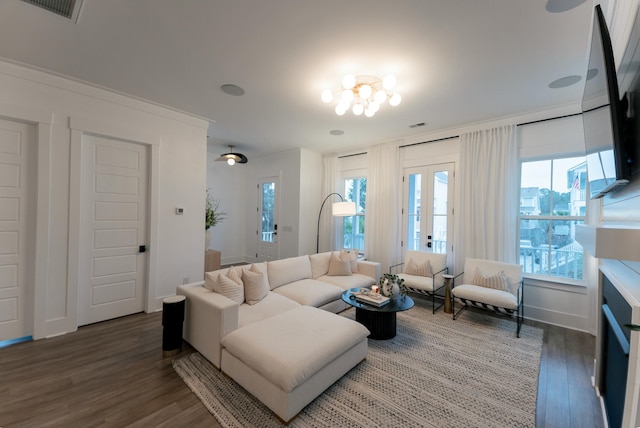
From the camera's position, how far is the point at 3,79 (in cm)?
265

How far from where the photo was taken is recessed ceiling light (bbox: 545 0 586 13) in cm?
178

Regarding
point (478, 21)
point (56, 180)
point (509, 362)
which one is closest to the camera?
point (478, 21)

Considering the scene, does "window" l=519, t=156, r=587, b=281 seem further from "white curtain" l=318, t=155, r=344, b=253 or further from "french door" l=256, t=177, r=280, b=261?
"french door" l=256, t=177, r=280, b=261

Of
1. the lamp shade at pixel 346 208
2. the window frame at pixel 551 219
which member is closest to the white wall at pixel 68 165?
the lamp shade at pixel 346 208

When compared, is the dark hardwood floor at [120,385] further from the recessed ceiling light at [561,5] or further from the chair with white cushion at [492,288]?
the recessed ceiling light at [561,5]

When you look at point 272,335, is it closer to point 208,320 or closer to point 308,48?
point 208,320

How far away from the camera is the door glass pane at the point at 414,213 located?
15.8ft

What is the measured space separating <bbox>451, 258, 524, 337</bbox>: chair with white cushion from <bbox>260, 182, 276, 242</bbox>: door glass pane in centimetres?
422

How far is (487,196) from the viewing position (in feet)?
12.9

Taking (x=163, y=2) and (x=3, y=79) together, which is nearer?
(x=163, y=2)

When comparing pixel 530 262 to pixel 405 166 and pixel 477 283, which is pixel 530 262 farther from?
pixel 405 166

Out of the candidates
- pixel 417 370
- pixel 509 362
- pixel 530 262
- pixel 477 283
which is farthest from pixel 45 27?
pixel 530 262

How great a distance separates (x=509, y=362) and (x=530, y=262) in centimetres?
182

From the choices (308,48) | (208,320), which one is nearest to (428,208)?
(308,48)
